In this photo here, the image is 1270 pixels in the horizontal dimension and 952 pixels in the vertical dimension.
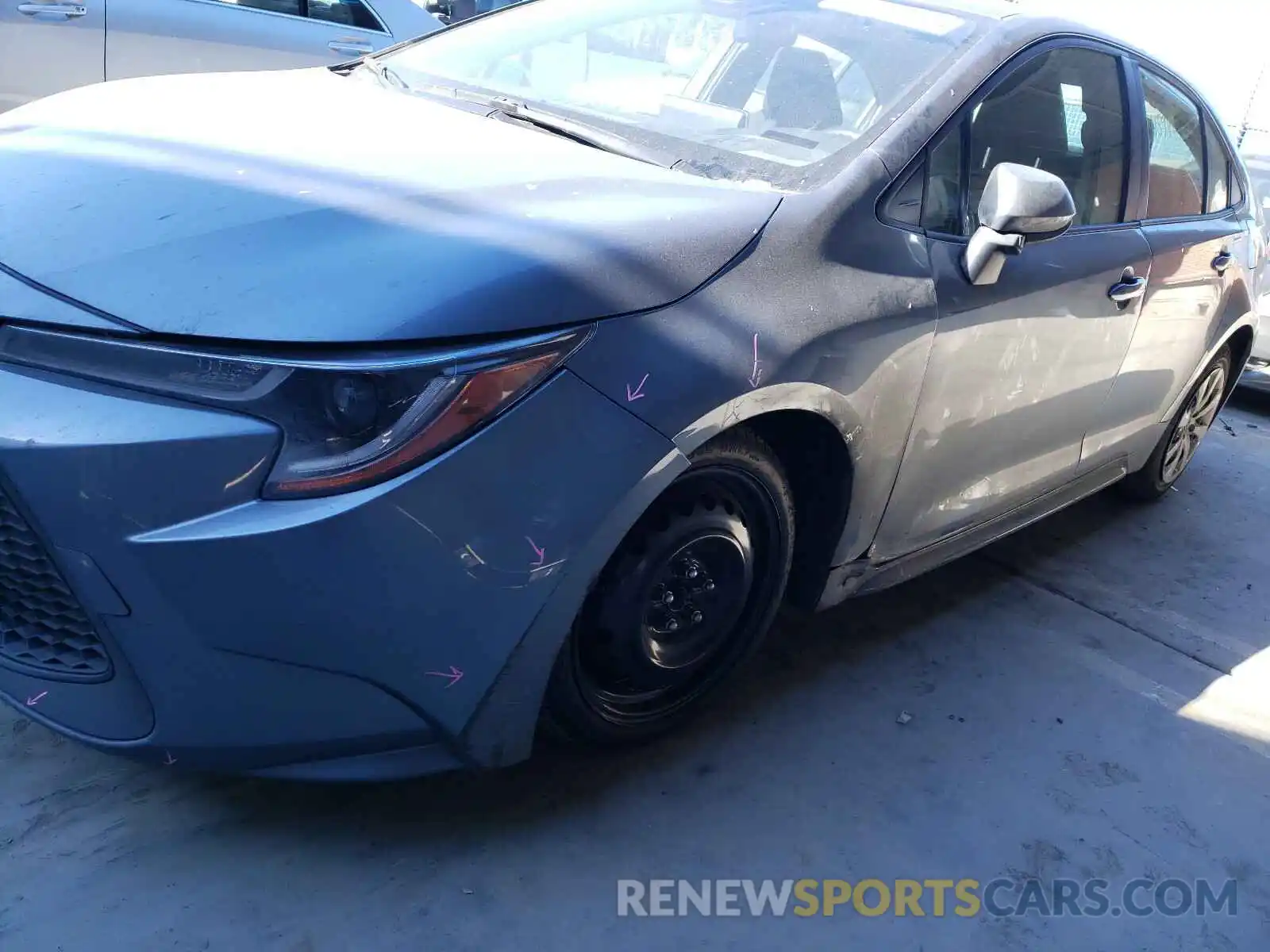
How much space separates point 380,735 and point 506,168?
3.27 feet

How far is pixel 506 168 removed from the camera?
6.38 feet

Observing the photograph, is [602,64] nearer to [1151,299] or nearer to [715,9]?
[715,9]

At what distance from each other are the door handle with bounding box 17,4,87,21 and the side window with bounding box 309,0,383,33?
1.00 metres

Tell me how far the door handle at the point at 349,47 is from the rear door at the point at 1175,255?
3552 mm

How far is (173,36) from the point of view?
4.77 m

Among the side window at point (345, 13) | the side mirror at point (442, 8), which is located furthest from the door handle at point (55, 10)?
the side mirror at point (442, 8)

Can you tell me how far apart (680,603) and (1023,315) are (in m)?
1.07

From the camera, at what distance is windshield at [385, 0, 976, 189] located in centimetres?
228

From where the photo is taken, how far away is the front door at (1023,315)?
91.0 inches

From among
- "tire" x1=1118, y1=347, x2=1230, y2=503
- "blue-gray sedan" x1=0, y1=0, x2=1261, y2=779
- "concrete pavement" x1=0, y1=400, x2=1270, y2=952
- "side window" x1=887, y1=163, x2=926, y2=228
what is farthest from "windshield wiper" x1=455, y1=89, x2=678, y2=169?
"tire" x1=1118, y1=347, x2=1230, y2=503

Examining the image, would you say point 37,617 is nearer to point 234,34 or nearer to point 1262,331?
point 234,34

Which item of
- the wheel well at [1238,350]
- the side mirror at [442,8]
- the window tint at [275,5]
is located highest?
the side mirror at [442,8]

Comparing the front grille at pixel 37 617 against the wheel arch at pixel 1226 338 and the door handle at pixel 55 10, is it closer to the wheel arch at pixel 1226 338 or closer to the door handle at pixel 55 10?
the wheel arch at pixel 1226 338

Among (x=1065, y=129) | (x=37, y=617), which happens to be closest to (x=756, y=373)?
(x=37, y=617)
